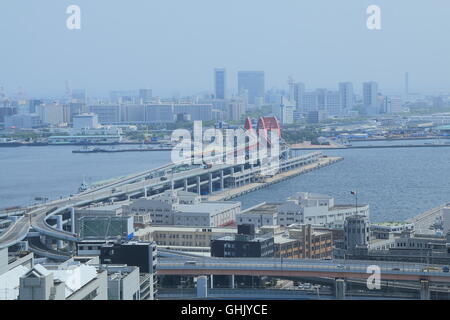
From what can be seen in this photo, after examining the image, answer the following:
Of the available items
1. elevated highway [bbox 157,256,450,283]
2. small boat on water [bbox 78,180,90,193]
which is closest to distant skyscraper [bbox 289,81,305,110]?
small boat on water [bbox 78,180,90,193]

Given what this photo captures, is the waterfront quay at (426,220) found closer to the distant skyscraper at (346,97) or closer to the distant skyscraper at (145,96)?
the distant skyscraper at (346,97)

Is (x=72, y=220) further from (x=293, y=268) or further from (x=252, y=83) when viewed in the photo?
(x=252, y=83)

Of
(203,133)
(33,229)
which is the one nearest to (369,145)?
(203,133)

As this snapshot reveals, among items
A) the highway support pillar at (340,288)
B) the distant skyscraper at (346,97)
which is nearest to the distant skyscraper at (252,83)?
the distant skyscraper at (346,97)

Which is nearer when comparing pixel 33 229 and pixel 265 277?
pixel 265 277

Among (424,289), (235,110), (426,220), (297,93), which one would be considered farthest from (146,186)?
(297,93)
